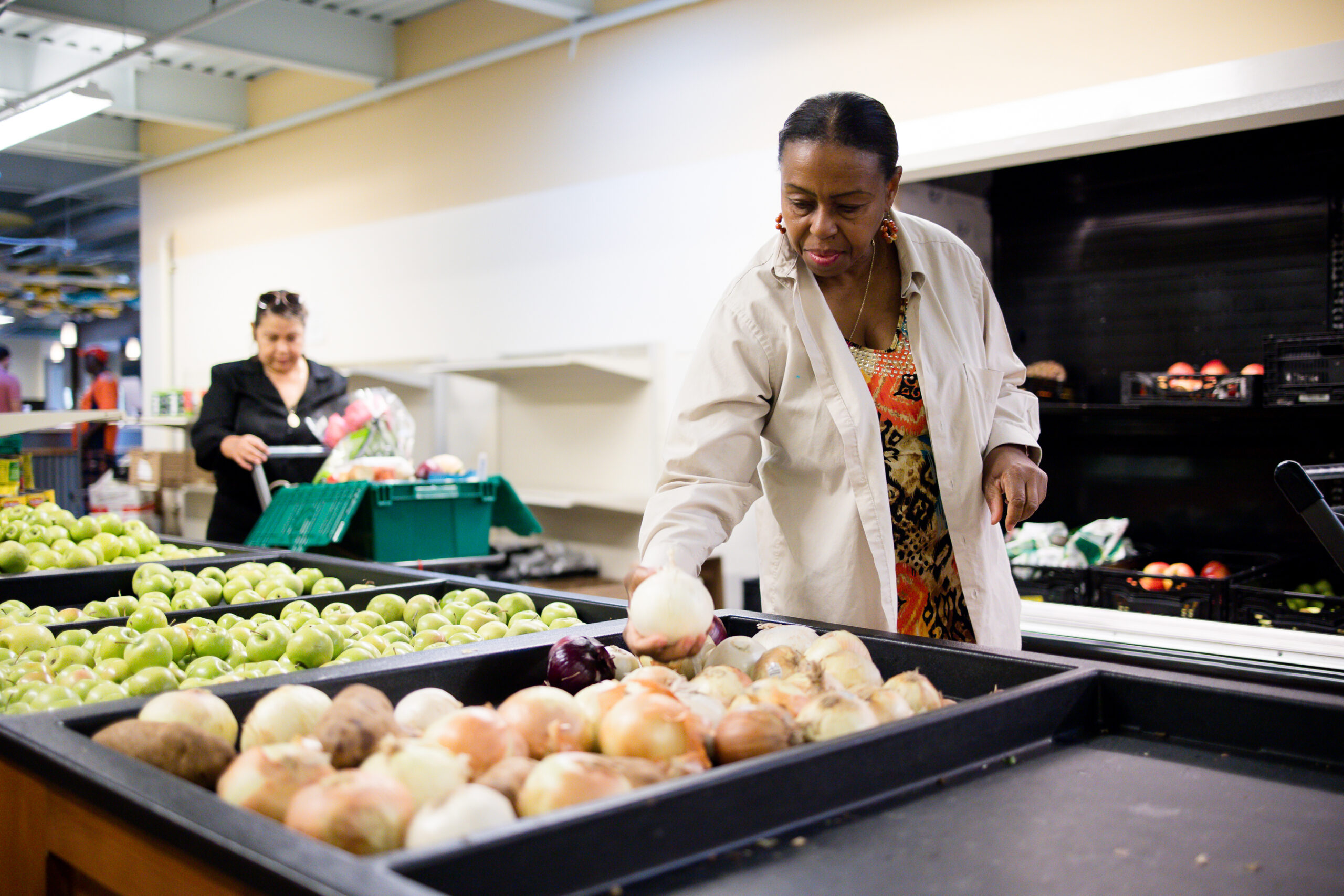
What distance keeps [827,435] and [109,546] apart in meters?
1.81

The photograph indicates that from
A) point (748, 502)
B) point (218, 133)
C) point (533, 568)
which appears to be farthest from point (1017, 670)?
point (218, 133)

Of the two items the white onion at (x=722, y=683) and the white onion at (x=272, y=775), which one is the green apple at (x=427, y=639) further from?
the white onion at (x=272, y=775)

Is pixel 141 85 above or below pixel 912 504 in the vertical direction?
above

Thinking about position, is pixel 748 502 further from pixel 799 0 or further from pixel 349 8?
pixel 349 8

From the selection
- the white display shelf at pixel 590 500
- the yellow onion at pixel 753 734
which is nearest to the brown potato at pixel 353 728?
the yellow onion at pixel 753 734

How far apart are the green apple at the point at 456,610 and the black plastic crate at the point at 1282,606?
2.29m

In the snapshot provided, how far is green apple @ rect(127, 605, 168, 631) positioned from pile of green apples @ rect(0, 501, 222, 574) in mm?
827

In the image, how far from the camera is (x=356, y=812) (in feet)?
2.62

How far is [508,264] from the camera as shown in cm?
627

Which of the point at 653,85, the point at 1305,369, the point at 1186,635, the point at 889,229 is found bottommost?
the point at 1186,635

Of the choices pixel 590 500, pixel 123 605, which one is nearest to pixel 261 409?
pixel 590 500

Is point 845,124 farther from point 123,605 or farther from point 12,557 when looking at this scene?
point 12,557

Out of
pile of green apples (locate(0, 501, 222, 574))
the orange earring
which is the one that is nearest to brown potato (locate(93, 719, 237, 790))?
the orange earring

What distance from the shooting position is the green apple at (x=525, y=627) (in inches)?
65.7
